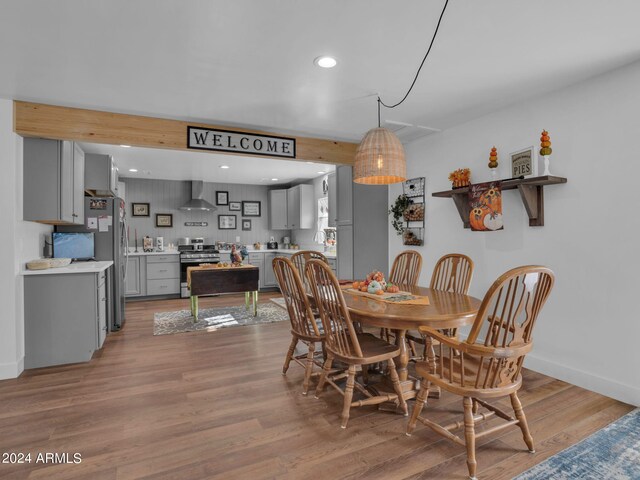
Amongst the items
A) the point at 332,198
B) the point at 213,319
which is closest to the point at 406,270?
the point at 332,198

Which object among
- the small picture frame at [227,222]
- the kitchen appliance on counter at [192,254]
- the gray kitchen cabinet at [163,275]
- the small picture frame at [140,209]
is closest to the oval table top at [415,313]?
the kitchen appliance on counter at [192,254]

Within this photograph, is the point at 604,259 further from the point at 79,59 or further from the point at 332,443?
the point at 79,59

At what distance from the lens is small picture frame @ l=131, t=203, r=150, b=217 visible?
23.0 ft

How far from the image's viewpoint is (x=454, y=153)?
388cm

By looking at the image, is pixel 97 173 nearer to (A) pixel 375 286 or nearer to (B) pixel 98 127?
(B) pixel 98 127

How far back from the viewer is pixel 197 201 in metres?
7.12

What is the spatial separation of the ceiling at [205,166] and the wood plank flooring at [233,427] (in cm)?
282

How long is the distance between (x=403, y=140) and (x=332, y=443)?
3.52 m

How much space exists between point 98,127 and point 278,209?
4610 mm

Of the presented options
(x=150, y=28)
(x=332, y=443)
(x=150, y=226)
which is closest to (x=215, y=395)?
(x=332, y=443)

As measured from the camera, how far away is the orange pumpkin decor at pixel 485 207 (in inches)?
126

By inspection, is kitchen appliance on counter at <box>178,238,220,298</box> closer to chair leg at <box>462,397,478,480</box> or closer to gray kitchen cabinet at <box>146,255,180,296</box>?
gray kitchen cabinet at <box>146,255,180,296</box>

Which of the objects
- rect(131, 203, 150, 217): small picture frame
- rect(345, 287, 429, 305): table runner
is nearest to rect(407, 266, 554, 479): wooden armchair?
rect(345, 287, 429, 305): table runner

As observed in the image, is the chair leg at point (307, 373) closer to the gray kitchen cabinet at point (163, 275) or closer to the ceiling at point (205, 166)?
the ceiling at point (205, 166)
